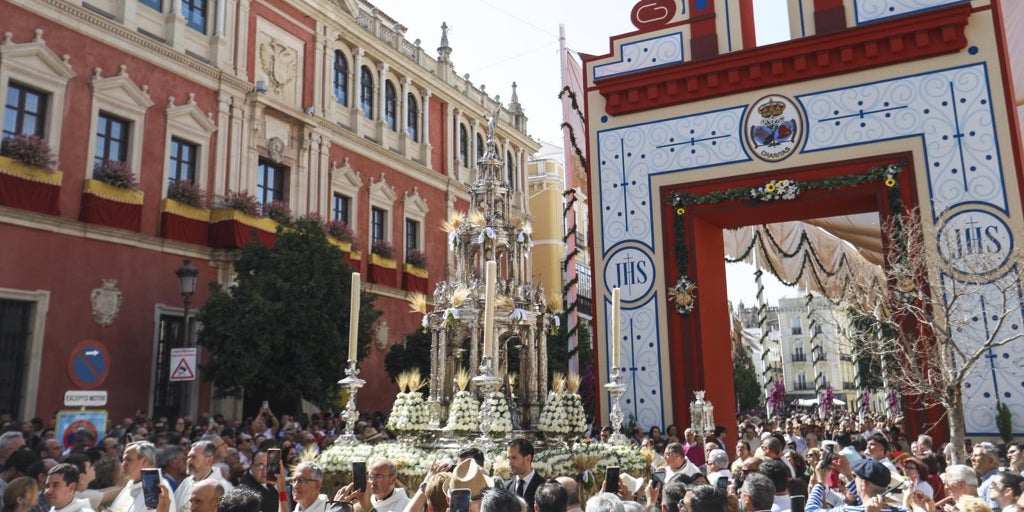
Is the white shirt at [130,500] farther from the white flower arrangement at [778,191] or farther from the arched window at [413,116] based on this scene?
the arched window at [413,116]

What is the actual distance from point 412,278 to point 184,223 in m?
9.85

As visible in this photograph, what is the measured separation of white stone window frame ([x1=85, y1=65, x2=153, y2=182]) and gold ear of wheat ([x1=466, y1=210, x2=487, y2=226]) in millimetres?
11550

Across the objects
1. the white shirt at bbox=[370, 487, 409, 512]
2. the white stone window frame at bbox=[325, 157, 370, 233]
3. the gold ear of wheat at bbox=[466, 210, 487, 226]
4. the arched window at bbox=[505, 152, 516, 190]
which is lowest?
the white shirt at bbox=[370, 487, 409, 512]

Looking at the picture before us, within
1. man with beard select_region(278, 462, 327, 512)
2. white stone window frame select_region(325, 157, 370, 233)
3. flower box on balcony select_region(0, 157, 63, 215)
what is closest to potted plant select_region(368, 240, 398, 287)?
white stone window frame select_region(325, 157, 370, 233)

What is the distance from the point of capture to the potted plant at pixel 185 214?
19.7 meters

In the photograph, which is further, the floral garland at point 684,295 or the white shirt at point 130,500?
the floral garland at point 684,295

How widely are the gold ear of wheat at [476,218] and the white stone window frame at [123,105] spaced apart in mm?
11550

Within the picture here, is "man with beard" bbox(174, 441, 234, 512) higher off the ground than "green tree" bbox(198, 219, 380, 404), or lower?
lower

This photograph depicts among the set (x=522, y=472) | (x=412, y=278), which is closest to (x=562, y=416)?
(x=522, y=472)

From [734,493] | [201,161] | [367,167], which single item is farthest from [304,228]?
[734,493]

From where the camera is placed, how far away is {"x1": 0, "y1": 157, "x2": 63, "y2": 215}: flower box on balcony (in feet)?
53.1

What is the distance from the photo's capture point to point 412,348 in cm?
2484

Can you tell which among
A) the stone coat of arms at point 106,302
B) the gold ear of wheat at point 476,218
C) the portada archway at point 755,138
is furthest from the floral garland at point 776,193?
the stone coat of arms at point 106,302

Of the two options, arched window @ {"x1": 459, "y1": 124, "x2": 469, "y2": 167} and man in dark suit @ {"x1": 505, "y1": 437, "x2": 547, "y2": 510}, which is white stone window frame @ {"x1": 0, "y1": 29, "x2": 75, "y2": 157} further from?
arched window @ {"x1": 459, "y1": 124, "x2": 469, "y2": 167}
